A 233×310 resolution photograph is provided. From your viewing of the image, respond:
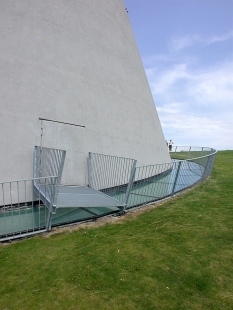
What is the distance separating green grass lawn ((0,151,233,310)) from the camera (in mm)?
2697

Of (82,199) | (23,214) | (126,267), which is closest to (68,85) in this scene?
(82,199)

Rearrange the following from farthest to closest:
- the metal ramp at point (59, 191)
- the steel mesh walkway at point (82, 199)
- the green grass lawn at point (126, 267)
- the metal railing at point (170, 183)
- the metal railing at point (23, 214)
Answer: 1. the metal railing at point (170, 183)
2. the metal ramp at point (59, 191)
3. the steel mesh walkway at point (82, 199)
4. the metal railing at point (23, 214)
5. the green grass lawn at point (126, 267)

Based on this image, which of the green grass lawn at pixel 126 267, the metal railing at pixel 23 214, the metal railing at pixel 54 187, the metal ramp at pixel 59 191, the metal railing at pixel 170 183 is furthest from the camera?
the metal railing at pixel 170 183

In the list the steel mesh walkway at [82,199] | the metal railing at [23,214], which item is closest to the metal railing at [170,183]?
the steel mesh walkway at [82,199]

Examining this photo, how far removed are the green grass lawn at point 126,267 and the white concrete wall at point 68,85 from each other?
7.36 feet

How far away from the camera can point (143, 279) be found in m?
3.06

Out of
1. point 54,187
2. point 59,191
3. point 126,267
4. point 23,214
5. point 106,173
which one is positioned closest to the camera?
point 126,267

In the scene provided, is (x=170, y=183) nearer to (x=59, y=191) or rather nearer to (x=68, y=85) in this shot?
(x=59, y=191)

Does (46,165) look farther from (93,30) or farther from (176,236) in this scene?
(93,30)

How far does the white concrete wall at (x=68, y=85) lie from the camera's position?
17.8 ft

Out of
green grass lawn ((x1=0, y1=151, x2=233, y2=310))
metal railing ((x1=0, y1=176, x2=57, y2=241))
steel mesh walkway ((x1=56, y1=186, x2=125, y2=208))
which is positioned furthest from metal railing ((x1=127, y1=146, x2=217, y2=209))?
metal railing ((x1=0, y1=176, x2=57, y2=241))

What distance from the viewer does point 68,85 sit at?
255 inches

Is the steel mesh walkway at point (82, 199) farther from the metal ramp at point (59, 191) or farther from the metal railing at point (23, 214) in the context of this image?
the metal railing at point (23, 214)

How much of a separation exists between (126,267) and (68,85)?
4.90m
